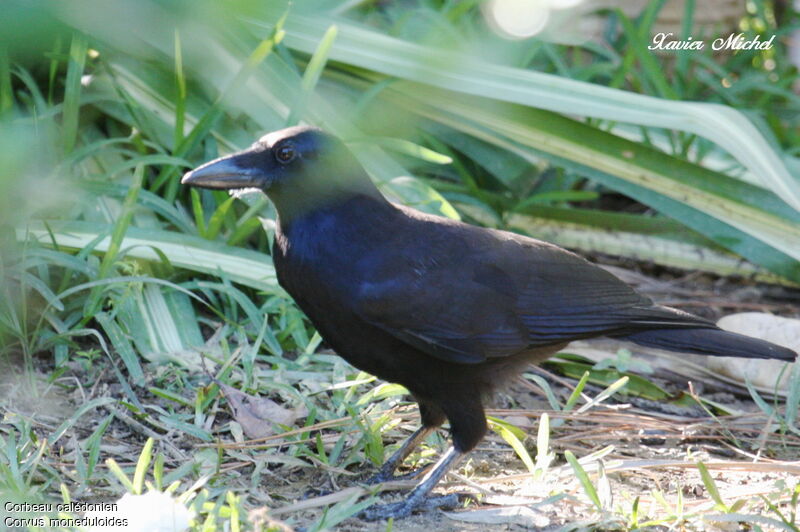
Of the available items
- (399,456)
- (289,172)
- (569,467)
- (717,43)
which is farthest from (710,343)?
(717,43)

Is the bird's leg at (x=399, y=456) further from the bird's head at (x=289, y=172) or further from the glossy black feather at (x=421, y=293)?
the bird's head at (x=289, y=172)

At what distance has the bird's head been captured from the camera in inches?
107

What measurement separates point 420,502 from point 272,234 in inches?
52.3

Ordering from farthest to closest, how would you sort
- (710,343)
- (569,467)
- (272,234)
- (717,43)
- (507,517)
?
(717,43)
(272,234)
(710,343)
(569,467)
(507,517)

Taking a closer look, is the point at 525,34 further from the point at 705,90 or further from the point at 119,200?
the point at 119,200

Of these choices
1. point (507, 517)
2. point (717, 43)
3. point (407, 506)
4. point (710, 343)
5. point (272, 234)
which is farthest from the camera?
point (717, 43)

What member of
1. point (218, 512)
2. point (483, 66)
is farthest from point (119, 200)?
point (218, 512)

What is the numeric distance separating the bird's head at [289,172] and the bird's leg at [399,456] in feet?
2.45

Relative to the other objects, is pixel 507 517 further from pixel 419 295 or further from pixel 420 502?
pixel 419 295

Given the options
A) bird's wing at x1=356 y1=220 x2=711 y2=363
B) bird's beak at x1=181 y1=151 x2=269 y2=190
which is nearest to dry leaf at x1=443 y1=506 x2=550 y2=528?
bird's wing at x1=356 y1=220 x2=711 y2=363

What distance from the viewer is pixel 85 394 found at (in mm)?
3018

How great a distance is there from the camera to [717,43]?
5.49 meters

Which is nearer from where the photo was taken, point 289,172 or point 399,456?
point 289,172

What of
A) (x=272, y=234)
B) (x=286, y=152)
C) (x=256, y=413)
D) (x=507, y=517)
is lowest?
(x=507, y=517)
